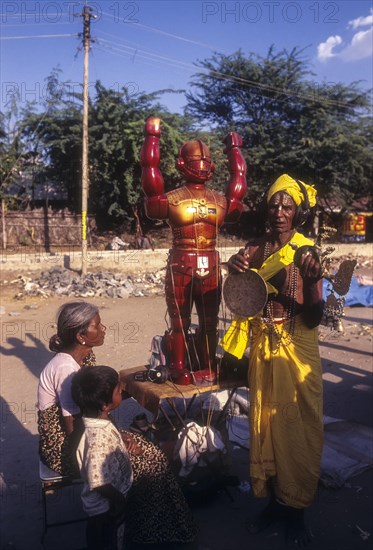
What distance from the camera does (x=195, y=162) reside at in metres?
3.35

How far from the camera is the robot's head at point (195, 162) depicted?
11.0ft

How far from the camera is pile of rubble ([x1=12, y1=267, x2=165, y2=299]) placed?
10555mm

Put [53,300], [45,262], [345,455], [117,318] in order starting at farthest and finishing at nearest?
[45,262] → [53,300] → [117,318] → [345,455]

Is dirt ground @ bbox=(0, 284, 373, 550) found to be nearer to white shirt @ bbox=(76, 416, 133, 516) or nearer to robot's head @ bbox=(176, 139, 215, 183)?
white shirt @ bbox=(76, 416, 133, 516)

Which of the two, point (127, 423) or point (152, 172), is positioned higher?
point (152, 172)

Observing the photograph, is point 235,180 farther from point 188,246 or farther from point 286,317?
point 286,317

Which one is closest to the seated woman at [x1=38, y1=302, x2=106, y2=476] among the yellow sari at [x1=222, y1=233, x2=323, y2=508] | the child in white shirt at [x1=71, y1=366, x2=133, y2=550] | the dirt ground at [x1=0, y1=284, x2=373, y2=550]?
the child in white shirt at [x1=71, y1=366, x2=133, y2=550]

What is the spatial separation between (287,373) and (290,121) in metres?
17.9

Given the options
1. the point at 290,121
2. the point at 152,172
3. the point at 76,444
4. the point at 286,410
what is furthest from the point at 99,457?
the point at 290,121

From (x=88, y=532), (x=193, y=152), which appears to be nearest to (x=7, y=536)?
(x=88, y=532)

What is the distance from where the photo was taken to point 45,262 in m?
12.5

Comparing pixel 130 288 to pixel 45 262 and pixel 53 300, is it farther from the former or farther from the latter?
pixel 45 262

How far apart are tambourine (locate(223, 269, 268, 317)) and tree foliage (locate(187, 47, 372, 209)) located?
15564 millimetres

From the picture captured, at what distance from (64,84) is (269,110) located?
26.7ft
